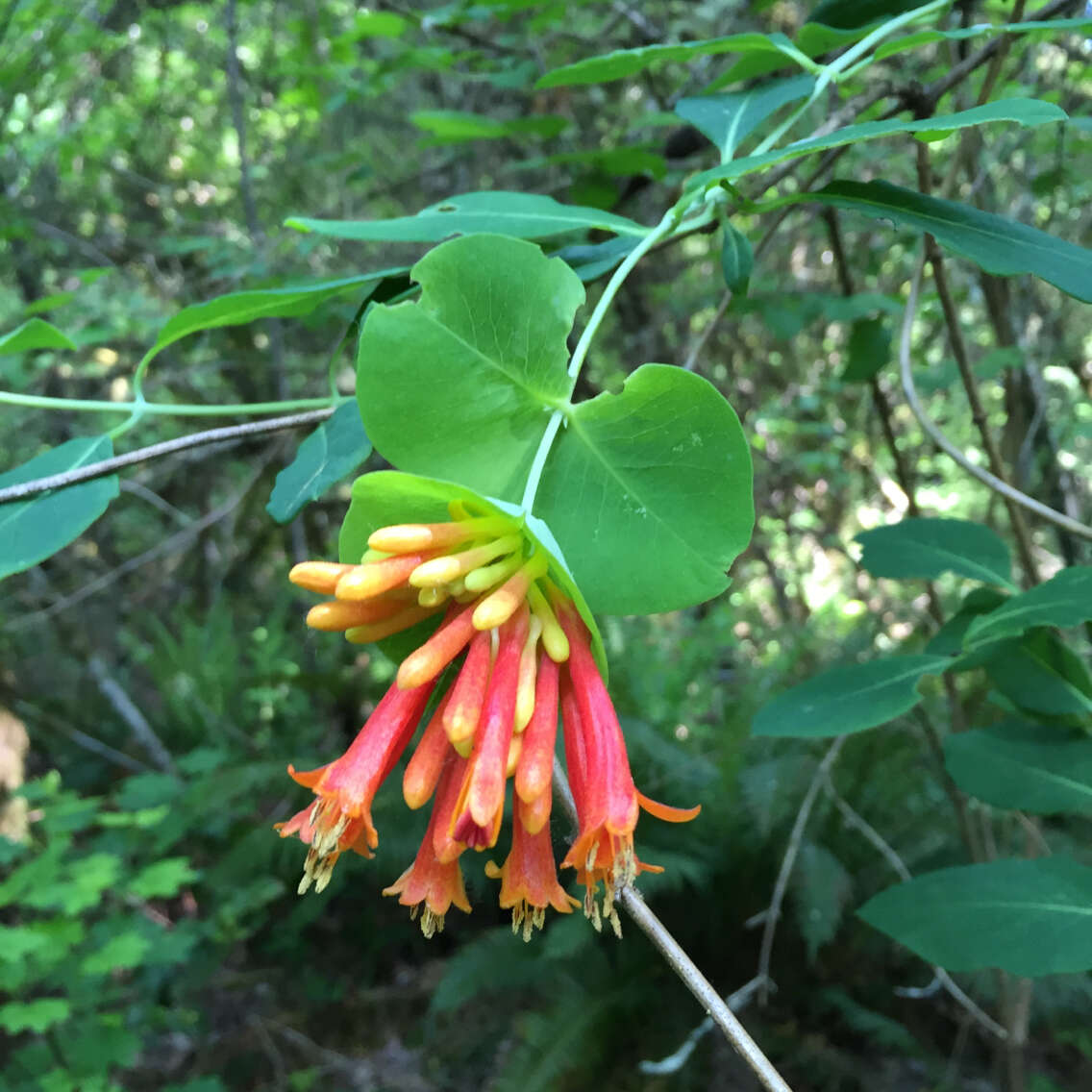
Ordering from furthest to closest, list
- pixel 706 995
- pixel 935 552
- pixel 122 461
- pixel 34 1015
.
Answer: pixel 34 1015 < pixel 935 552 < pixel 122 461 < pixel 706 995

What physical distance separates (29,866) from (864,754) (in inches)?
90.6

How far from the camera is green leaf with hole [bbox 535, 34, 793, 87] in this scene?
2.19ft

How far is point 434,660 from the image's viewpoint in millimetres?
453

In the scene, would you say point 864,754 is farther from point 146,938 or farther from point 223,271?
point 223,271

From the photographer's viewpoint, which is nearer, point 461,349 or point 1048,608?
point 461,349

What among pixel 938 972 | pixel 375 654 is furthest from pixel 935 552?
pixel 375 654

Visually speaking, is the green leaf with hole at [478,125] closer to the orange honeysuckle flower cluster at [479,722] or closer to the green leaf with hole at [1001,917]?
the orange honeysuckle flower cluster at [479,722]

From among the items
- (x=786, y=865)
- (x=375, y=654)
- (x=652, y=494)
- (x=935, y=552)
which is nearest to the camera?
(x=652, y=494)

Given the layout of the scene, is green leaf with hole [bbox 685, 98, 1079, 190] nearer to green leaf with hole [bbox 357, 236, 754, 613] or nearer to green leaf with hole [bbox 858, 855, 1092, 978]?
green leaf with hole [bbox 357, 236, 754, 613]

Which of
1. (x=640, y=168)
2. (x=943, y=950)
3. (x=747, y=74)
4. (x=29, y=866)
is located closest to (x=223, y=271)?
(x=640, y=168)

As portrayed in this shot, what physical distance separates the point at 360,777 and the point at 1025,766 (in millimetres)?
621

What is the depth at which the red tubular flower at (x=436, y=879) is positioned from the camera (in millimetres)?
496

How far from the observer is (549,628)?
49 centimetres

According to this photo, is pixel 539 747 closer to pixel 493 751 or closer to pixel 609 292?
pixel 493 751
